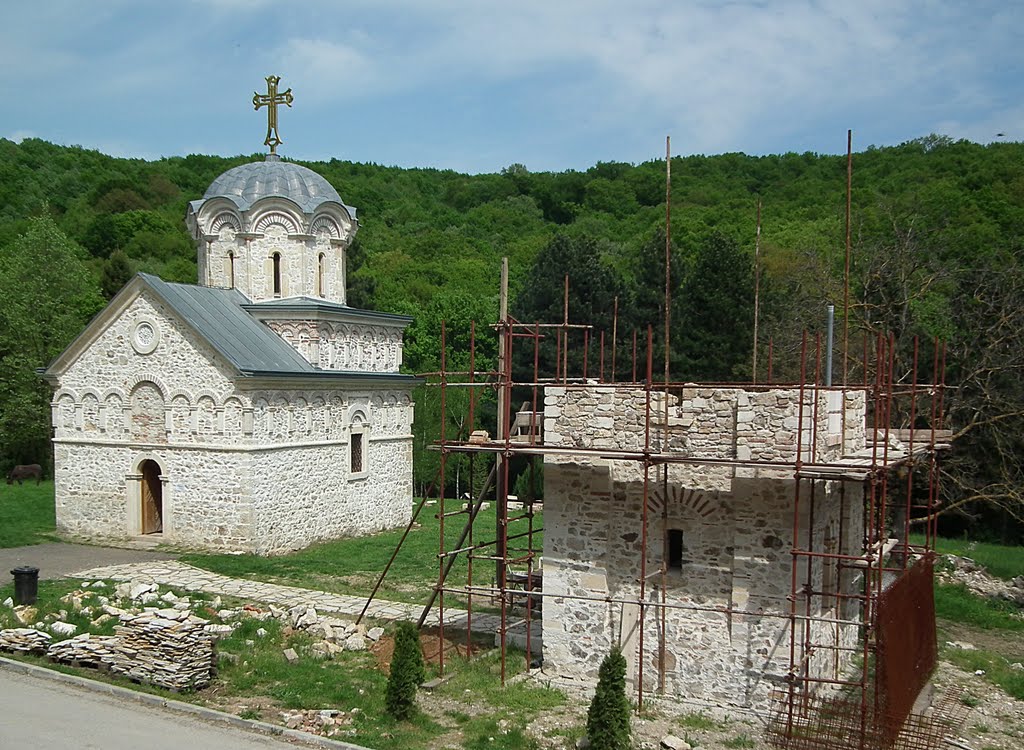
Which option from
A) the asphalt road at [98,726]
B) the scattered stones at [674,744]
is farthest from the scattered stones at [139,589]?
the scattered stones at [674,744]

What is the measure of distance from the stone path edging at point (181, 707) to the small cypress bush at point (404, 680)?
84 centimetres

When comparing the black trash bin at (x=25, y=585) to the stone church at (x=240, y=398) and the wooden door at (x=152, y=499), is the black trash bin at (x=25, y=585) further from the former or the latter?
the wooden door at (x=152, y=499)

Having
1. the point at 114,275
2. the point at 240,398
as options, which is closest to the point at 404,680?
the point at 240,398

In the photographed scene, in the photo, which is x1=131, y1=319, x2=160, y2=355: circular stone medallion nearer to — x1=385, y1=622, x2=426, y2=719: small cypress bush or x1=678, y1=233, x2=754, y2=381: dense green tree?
x1=385, y1=622, x2=426, y2=719: small cypress bush

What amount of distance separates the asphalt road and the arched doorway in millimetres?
9265

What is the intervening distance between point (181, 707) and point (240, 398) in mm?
9258

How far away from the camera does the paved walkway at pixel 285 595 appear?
13.3m

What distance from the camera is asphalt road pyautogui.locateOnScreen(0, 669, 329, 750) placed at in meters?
8.76

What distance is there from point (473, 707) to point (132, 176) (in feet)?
180

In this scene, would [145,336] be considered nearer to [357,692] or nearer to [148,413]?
[148,413]

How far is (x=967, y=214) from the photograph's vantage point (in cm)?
3166

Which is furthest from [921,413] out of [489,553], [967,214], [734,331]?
[967,214]

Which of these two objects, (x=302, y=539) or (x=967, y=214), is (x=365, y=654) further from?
(x=967, y=214)

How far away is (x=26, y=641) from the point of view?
11.6 meters
